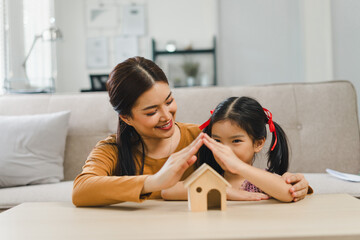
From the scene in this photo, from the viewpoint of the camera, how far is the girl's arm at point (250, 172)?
96 cm

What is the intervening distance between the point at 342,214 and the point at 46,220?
644mm

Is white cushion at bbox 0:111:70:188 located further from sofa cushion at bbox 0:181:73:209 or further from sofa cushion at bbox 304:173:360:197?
sofa cushion at bbox 304:173:360:197

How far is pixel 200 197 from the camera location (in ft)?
3.05

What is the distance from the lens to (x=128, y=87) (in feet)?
3.79

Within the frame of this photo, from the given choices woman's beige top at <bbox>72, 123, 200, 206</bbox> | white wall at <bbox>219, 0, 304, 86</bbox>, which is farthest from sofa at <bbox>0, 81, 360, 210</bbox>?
white wall at <bbox>219, 0, 304, 86</bbox>

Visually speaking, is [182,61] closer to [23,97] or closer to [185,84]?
[185,84]

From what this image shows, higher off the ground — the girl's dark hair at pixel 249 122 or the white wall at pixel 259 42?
the white wall at pixel 259 42

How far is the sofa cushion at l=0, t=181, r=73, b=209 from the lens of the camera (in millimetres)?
1658

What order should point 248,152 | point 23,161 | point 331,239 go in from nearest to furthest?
point 331,239 < point 248,152 < point 23,161

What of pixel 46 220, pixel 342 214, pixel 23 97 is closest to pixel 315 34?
pixel 23 97

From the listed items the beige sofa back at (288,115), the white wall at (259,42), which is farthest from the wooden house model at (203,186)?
the white wall at (259,42)

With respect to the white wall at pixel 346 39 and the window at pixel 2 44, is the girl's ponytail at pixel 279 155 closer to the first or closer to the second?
the white wall at pixel 346 39

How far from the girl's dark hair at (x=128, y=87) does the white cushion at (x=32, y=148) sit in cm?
81

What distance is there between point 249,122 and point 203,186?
1.18 ft
